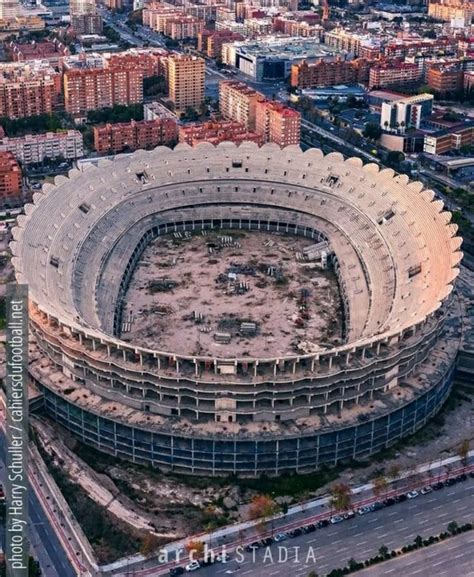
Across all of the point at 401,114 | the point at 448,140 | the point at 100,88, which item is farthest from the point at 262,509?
the point at 100,88

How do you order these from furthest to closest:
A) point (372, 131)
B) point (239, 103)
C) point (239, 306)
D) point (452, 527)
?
point (239, 103)
point (372, 131)
point (239, 306)
point (452, 527)

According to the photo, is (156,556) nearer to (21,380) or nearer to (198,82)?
(21,380)

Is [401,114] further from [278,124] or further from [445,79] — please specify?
[445,79]

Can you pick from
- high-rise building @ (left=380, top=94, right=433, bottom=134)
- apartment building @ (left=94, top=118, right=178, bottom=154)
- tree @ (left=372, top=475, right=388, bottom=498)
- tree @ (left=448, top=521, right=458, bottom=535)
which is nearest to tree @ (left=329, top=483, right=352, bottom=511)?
tree @ (left=372, top=475, right=388, bottom=498)

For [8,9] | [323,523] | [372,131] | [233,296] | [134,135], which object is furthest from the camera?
[8,9]

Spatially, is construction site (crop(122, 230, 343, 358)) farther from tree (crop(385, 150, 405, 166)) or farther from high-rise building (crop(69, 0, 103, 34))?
high-rise building (crop(69, 0, 103, 34))

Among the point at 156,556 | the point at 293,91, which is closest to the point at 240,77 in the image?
the point at 293,91

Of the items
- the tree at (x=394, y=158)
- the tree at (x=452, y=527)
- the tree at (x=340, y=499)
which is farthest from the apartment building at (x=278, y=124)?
the tree at (x=452, y=527)

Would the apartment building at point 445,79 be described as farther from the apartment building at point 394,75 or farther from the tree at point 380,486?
the tree at point 380,486
